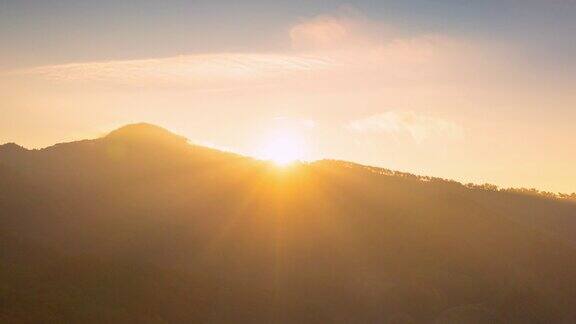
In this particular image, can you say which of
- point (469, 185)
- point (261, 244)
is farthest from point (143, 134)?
point (469, 185)

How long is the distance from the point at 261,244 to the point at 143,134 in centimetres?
2125

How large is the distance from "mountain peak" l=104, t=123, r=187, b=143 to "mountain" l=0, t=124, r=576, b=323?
107 inches

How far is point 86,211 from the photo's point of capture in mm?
34531

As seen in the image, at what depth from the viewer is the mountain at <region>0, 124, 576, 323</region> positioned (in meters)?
25.8

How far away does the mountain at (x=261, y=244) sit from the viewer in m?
25.8

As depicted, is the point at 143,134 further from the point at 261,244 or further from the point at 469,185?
the point at 469,185

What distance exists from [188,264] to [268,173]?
Answer: 13.2 meters

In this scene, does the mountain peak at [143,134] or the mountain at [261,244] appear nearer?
the mountain at [261,244]

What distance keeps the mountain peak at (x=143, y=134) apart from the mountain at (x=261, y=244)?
8.93ft

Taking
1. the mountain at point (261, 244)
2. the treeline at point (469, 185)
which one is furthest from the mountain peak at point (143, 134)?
the treeline at point (469, 185)

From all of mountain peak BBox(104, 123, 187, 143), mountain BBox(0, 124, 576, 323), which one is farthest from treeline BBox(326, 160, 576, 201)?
mountain peak BBox(104, 123, 187, 143)

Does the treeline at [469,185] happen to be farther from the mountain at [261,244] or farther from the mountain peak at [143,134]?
the mountain peak at [143,134]

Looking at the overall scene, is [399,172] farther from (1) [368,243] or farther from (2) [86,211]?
(2) [86,211]

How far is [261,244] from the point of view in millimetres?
32750
